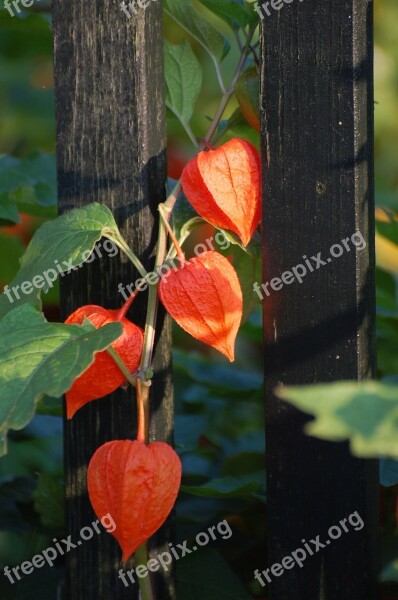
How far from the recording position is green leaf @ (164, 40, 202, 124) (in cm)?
103

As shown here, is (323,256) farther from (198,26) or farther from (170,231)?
(198,26)

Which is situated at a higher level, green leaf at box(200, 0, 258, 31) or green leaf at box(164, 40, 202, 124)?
green leaf at box(200, 0, 258, 31)

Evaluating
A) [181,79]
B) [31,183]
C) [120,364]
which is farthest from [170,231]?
[31,183]

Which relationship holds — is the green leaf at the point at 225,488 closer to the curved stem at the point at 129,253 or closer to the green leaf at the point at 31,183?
the curved stem at the point at 129,253

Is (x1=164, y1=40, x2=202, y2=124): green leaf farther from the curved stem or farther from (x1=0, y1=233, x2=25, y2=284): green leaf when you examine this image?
(x1=0, y1=233, x2=25, y2=284): green leaf

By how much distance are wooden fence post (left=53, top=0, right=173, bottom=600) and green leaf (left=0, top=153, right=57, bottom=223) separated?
1.07ft

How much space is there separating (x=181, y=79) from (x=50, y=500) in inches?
21.9

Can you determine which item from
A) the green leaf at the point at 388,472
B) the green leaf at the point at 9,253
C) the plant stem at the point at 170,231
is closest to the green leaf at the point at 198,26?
the plant stem at the point at 170,231


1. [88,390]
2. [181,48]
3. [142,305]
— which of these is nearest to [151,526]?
[88,390]

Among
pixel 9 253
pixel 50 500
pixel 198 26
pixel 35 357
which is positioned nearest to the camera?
pixel 35 357

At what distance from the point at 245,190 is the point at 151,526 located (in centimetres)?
34

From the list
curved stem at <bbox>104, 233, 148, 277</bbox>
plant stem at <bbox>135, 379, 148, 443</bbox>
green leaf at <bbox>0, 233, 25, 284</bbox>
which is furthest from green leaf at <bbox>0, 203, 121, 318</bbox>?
green leaf at <bbox>0, 233, 25, 284</bbox>

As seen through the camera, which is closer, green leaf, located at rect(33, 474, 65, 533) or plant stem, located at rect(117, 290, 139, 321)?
plant stem, located at rect(117, 290, 139, 321)

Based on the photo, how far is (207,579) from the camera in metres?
1.07
